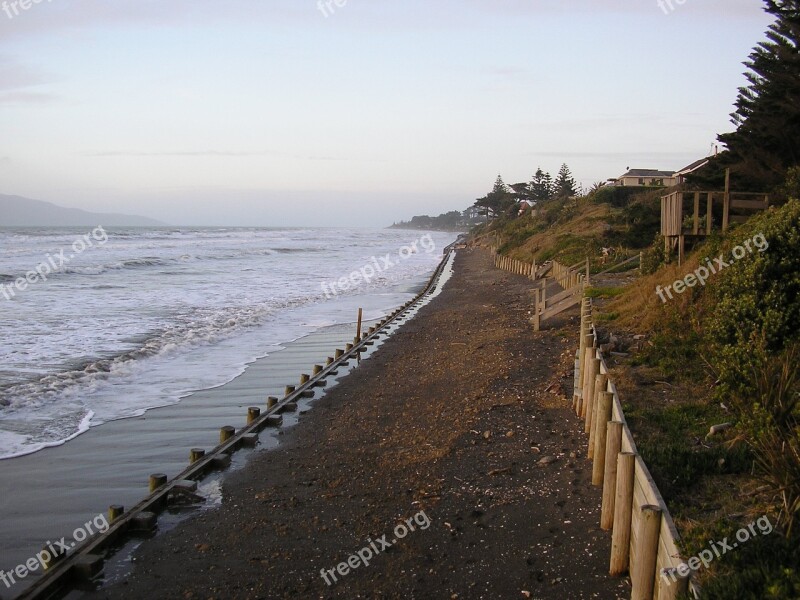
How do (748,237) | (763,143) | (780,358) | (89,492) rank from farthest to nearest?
(763,143)
(748,237)
(89,492)
(780,358)

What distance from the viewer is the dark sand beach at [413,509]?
21.5 feet

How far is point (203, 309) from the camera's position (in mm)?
29062

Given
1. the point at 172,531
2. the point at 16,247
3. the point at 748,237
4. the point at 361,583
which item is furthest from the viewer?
the point at 16,247

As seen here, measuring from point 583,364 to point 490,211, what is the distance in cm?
11985

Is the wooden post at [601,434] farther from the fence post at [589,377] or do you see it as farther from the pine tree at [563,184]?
the pine tree at [563,184]

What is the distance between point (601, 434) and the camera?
8.06m

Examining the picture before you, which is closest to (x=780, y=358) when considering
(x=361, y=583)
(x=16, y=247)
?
(x=361, y=583)

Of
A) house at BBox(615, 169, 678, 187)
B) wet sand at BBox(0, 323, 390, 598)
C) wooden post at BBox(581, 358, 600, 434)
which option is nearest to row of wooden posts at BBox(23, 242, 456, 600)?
wet sand at BBox(0, 323, 390, 598)

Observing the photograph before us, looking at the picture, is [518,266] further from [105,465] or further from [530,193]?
[530,193]

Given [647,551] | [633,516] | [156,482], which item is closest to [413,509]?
[633,516]

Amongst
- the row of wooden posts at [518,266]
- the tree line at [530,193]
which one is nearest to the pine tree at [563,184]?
the tree line at [530,193]

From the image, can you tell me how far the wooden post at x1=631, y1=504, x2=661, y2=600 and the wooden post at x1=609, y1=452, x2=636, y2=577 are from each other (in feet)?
2.40

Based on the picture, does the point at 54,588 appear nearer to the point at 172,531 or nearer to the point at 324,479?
the point at 172,531

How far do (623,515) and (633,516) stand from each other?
0.50ft
